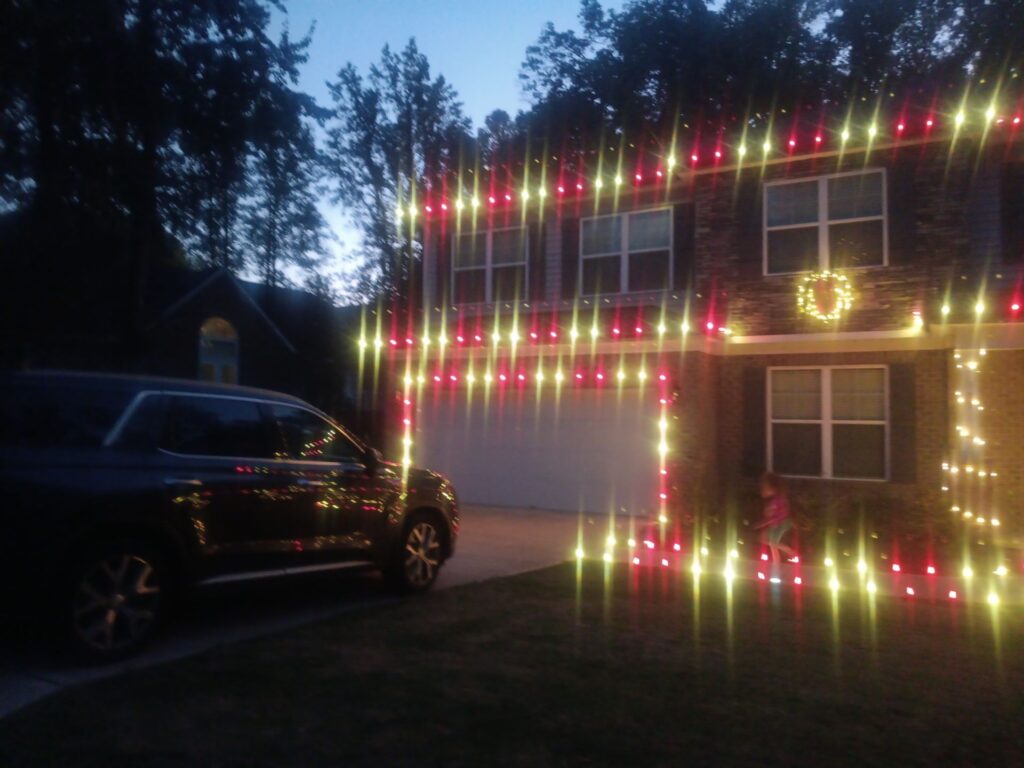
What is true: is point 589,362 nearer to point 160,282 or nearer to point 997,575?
point 997,575

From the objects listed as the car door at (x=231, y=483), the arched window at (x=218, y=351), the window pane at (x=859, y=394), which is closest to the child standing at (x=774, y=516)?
the window pane at (x=859, y=394)

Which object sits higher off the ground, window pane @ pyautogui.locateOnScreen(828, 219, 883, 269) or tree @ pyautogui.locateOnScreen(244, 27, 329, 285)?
tree @ pyautogui.locateOnScreen(244, 27, 329, 285)

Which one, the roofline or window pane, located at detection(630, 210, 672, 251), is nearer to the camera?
window pane, located at detection(630, 210, 672, 251)

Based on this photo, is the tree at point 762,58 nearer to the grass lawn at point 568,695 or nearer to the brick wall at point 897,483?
the brick wall at point 897,483

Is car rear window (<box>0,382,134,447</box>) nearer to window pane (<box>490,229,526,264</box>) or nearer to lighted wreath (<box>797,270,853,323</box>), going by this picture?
lighted wreath (<box>797,270,853,323</box>)

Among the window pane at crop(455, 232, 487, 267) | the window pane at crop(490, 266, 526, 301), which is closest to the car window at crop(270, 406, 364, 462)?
the window pane at crop(490, 266, 526, 301)

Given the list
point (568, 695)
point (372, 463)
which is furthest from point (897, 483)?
point (568, 695)

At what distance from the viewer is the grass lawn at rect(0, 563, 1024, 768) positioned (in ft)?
16.6

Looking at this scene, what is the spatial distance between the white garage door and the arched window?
13.2 m

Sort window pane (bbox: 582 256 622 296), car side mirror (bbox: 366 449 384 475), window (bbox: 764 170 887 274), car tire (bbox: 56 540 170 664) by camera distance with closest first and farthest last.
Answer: car tire (bbox: 56 540 170 664), car side mirror (bbox: 366 449 384 475), window (bbox: 764 170 887 274), window pane (bbox: 582 256 622 296)

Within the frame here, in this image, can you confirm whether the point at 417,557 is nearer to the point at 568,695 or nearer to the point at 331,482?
the point at 331,482

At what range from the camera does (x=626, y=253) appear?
1572 centimetres

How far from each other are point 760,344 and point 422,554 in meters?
6.82

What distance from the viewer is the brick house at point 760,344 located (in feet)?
42.0
